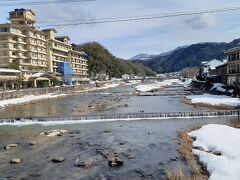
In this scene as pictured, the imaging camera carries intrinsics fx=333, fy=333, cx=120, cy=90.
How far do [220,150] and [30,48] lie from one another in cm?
7601

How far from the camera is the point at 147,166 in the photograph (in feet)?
53.6

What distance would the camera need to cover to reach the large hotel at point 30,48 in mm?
78438

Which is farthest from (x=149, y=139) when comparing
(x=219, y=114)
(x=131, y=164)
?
(x=219, y=114)

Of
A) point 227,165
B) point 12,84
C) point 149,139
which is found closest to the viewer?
point 227,165

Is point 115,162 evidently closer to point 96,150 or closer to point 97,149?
point 96,150

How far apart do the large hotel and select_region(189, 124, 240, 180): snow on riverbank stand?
54.5 metres

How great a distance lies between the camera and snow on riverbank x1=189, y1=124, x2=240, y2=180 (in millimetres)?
13627

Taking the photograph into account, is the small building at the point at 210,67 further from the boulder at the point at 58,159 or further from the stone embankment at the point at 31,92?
the boulder at the point at 58,159

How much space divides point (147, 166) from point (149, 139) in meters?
6.28

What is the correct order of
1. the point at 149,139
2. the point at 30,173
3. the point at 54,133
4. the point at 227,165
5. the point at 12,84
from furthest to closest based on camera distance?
the point at 12,84 < the point at 54,133 < the point at 149,139 < the point at 30,173 < the point at 227,165

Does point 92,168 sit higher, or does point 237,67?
point 237,67

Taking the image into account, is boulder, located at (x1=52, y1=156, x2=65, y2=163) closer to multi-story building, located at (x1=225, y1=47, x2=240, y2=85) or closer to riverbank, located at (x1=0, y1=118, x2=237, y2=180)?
riverbank, located at (x1=0, y1=118, x2=237, y2=180)

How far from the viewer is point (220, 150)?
1723cm

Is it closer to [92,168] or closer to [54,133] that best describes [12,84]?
[54,133]
